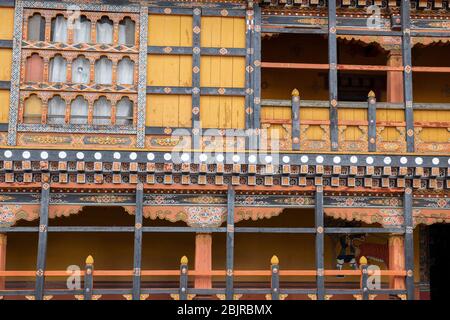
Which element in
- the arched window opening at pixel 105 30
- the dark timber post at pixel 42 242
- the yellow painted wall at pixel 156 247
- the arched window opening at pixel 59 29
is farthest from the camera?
the yellow painted wall at pixel 156 247

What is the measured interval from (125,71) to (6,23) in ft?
8.80

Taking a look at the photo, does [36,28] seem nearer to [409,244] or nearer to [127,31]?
[127,31]

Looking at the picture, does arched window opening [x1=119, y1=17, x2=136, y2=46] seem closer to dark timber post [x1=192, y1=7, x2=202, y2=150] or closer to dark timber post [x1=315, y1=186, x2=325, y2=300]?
dark timber post [x1=192, y1=7, x2=202, y2=150]

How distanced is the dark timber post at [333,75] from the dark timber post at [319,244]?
3.58 ft

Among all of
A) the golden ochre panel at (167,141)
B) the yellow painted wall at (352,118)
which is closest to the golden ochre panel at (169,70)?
the golden ochre panel at (167,141)

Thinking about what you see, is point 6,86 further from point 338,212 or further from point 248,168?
point 338,212

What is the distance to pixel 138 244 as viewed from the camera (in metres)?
14.0

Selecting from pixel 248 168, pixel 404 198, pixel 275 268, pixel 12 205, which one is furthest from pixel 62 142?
pixel 404 198

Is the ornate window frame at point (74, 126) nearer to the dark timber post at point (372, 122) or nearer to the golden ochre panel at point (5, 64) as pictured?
the golden ochre panel at point (5, 64)

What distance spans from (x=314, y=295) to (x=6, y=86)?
772 centimetres

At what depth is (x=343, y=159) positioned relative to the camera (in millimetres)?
14250

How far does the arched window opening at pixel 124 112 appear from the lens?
14344 millimetres

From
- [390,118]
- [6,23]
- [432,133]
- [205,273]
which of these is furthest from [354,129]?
[6,23]
